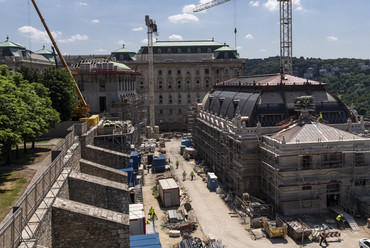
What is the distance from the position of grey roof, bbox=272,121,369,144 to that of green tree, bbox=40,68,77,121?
105 feet

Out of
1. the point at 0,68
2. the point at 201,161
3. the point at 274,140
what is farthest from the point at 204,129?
the point at 0,68

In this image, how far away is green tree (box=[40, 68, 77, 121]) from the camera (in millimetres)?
52312

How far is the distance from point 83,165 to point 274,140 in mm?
21444

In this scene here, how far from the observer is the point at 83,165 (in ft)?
121

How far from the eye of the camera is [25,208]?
1791 centimetres

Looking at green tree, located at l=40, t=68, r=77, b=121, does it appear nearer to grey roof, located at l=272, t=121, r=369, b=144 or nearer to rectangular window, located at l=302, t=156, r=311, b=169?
grey roof, located at l=272, t=121, r=369, b=144

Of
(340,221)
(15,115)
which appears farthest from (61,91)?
(340,221)

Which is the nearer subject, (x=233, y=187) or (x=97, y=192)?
(x=97, y=192)

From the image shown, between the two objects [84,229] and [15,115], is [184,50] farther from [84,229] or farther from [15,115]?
[84,229]

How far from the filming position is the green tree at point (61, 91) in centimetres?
5231

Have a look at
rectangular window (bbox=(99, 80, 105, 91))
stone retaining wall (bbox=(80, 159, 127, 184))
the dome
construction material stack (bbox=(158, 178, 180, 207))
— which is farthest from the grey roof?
rectangular window (bbox=(99, 80, 105, 91))

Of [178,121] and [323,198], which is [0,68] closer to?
[323,198]

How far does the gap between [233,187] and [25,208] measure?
101 ft

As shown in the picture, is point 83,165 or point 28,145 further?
point 28,145
